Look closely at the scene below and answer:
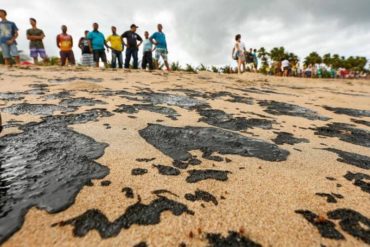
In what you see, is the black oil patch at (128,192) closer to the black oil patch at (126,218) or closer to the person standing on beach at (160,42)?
the black oil patch at (126,218)

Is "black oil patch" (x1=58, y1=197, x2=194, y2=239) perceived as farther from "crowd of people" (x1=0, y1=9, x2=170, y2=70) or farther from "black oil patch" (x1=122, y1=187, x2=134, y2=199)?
"crowd of people" (x1=0, y1=9, x2=170, y2=70)

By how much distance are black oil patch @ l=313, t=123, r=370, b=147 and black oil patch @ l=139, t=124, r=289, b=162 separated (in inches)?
34.0

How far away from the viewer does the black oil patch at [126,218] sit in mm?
1282

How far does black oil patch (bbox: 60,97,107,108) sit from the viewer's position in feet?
11.4

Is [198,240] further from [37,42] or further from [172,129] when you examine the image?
[37,42]

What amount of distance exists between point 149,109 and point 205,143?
1280mm

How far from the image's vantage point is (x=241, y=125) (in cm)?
310

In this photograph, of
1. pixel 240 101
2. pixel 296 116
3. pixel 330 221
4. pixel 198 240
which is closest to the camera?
pixel 198 240

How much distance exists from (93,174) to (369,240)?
1.45 metres

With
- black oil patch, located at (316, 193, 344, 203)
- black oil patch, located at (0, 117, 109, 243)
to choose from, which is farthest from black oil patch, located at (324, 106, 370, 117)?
black oil patch, located at (0, 117, 109, 243)

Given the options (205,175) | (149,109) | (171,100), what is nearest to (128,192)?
(205,175)

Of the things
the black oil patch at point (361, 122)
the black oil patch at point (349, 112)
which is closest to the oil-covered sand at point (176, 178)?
the black oil patch at point (361, 122)

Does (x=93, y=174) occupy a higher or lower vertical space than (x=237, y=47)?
lower

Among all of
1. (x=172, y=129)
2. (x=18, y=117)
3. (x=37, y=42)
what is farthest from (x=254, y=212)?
(x=37, y=42)
